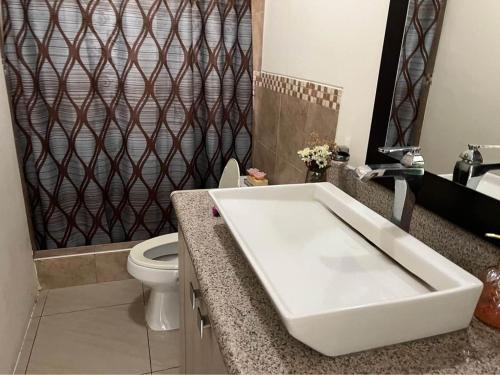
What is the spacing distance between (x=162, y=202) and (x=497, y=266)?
1.92m

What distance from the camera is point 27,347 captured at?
180 centimetres

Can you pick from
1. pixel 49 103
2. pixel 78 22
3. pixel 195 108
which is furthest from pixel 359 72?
pixel 49 103

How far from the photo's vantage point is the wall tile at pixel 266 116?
77.0 inches

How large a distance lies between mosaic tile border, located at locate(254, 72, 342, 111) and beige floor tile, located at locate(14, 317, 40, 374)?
1791 millimetres

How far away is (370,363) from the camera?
0.62m

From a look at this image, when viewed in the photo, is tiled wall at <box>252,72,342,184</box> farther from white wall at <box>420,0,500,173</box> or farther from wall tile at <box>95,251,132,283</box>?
wall tile at <box>95,251,132,283</box>

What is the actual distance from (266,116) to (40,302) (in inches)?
67.4

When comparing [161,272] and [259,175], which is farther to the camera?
[259,175]

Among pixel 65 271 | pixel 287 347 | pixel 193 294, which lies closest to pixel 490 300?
pixel 287 347

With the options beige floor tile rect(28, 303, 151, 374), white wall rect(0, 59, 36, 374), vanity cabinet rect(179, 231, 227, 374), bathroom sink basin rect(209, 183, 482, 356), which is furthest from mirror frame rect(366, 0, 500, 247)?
white wall rect(0, 59, 36, 374)

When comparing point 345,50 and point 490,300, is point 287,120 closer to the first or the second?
point 345,50

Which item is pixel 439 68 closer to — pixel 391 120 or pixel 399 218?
pixel 391 120

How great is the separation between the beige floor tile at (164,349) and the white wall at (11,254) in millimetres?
620

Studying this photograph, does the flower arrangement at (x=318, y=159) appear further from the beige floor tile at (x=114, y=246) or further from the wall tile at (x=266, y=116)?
the beige floor tile at (x=114, y=246)
